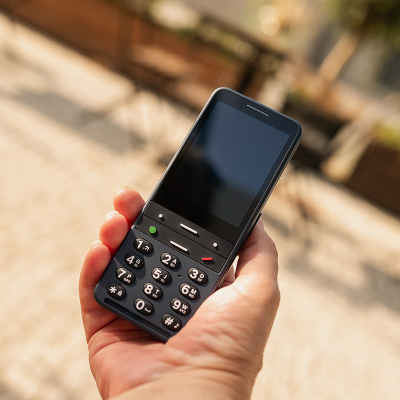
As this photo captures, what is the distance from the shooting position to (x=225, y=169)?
1.32 metres

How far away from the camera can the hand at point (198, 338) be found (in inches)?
37.5

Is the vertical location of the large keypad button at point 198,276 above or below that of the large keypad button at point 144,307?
above

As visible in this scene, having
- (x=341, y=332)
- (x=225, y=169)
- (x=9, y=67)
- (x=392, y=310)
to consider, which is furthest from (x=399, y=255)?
(x=9, y=67)

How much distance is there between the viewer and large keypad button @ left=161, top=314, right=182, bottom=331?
1101 mm

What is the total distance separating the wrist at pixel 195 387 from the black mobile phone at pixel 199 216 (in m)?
0.20

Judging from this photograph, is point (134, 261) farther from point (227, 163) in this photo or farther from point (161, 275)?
point (227, 163)

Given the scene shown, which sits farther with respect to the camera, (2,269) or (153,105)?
(153,105)

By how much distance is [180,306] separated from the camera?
3.73 feet

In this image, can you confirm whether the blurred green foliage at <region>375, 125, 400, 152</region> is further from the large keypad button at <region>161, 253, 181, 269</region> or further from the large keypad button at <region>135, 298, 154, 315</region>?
the large keypad button at <region>135, 298, 154, 315</region>

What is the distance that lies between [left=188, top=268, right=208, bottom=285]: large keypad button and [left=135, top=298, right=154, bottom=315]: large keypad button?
166mm

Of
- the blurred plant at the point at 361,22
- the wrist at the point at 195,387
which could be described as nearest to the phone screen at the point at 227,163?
the wrist at the point at 195,387

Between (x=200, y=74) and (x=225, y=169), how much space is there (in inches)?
193

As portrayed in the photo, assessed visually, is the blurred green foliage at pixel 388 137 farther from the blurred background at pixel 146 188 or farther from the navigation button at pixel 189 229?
the navigation button at pixel 189 229

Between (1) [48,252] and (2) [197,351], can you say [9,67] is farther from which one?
(2) [197,351]
